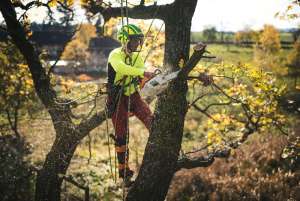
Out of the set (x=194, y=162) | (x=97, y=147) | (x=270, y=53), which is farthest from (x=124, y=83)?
(x=270, y=53)

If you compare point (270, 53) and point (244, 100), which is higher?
point (270, 53)

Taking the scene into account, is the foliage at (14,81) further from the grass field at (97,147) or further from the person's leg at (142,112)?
the person's leg at (142,112)

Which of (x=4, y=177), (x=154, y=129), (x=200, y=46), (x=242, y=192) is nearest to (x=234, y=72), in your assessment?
(x=154, y=129)

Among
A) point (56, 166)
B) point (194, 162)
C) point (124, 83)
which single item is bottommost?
point (56, 166)

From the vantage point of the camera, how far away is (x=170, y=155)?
14.6 feet

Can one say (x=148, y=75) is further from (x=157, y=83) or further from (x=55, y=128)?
(x=55, y=128)

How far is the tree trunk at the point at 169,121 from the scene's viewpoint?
4.24m

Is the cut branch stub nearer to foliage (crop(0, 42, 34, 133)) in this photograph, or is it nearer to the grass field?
the grass field

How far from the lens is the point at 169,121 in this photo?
14.1ft

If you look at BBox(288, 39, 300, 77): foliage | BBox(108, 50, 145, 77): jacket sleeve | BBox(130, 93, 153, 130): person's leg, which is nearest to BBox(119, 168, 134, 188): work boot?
BBox(130, 93, 153, 130): person's leg

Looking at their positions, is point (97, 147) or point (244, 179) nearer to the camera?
point (244, 179)

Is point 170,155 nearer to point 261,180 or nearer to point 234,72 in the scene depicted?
point 234,72

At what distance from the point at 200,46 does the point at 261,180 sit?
692cm

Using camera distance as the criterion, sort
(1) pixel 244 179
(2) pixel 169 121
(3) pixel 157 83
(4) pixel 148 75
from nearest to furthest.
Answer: (3) pixel 157 83
(2) pixel 169 121
(4) pixel 148 75
(1) pixel 244 179
